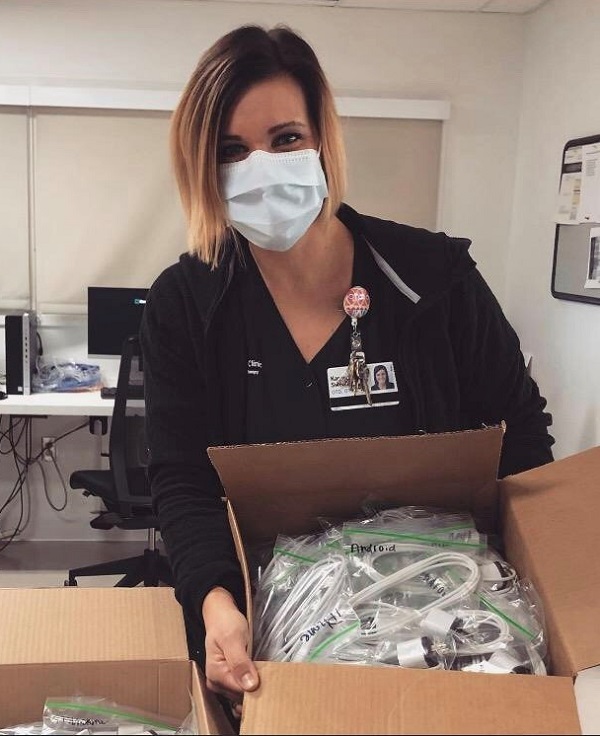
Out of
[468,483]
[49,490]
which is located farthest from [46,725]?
[49,490]

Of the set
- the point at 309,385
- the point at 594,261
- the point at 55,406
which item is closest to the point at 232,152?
the point at 309,385

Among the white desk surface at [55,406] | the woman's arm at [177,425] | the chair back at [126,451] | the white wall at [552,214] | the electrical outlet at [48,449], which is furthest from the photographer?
the electrical outlet at [48,449]

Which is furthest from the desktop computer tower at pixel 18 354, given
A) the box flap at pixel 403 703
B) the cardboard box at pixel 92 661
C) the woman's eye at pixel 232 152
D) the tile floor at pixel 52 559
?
the box flap at pixel 403 703

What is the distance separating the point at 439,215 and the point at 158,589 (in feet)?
10.4

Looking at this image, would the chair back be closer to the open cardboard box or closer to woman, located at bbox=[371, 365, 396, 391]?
woman, located at bbox=[371, 365, 396, 391]

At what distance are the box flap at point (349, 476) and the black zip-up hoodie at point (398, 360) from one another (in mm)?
131

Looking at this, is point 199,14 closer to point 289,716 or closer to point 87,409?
point 87,409

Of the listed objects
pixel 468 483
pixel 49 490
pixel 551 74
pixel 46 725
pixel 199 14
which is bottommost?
pixel 49 490

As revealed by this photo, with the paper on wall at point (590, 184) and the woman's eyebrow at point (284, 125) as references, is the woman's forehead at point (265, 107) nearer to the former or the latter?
the woman's eyebrow at point (284, 125)

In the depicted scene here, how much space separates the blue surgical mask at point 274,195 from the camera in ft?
3.49

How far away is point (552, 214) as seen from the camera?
10.6 ft

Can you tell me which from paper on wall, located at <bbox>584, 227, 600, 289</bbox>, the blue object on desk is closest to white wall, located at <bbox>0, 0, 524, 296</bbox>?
paper on wall, located at <bbox>584, 227, 600, 289</bbox>

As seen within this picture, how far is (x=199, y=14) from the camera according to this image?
11.5 ft

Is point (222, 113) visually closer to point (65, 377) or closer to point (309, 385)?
point (309, 385)
